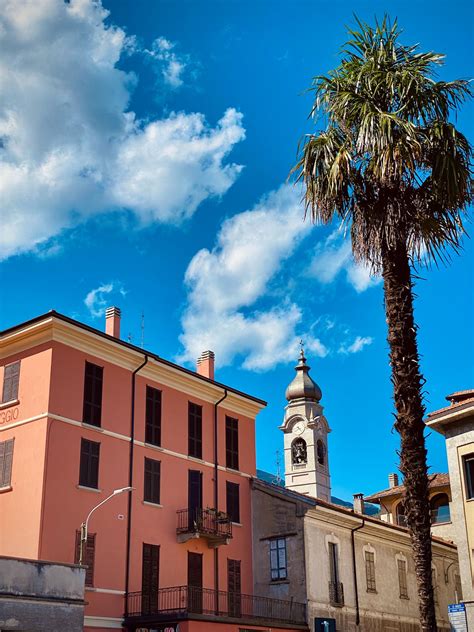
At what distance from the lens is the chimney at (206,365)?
35938 millimetres

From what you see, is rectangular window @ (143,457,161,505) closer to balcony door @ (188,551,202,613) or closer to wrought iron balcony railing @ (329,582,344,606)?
balcony door @ (188,551,202,613)

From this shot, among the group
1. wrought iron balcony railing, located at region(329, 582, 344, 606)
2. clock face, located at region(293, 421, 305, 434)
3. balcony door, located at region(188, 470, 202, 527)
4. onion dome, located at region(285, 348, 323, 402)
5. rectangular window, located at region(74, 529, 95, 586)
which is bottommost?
wrought iron balcony railing, located at region(329, 582, 344, 606)

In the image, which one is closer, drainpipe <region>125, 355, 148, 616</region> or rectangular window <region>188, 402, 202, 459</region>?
drainpipe <region>125, 355, 148, 616</region>

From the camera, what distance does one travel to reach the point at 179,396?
32.8 metres

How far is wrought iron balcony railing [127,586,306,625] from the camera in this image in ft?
90.3

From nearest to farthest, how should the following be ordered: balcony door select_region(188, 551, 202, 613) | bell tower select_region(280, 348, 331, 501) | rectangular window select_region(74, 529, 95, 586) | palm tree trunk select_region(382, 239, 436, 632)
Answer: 1. palm tree trunk select_region(382, 239, 436, 632)
2. rectangular window select_region(74, 529, 95, 586)
3. balcony door select_region(188, 551, 202, 613)
4. bell tower select_region(280, 348, 331, 501)

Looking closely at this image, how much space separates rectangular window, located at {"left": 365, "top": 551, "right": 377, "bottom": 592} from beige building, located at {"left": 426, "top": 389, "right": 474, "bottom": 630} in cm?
1171

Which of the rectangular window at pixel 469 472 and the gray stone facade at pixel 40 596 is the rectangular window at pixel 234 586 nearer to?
the rectangular window at pixel 469 472

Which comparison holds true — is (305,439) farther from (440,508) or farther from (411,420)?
(411,420)

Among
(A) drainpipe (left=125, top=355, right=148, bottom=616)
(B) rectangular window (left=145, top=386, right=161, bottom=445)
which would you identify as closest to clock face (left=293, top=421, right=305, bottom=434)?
(B) rectangular window (left=145, top=386, right=161, bottom=445)

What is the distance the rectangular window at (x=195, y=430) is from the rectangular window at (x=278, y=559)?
4.68 metres

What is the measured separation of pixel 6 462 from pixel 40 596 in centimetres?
790

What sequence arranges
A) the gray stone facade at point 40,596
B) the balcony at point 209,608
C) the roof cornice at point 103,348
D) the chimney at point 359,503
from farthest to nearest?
1. the chimney at point 359,503
2. the roof cornice at point 103,348
3. the balcony at point 209,608
4. the gray stone facade at point 40,596

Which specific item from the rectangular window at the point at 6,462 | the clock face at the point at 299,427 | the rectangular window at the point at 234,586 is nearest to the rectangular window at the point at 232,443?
the rectangular window at the point at 234,586
